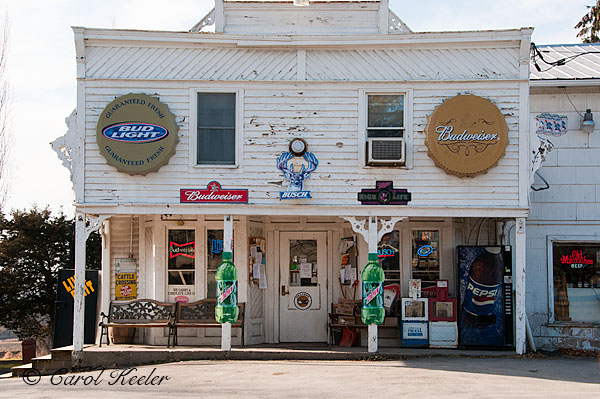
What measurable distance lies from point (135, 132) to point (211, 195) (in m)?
1.78

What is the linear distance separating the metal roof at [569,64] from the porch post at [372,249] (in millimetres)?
4811

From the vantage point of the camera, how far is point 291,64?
13727mm

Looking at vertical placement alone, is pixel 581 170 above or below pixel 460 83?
below

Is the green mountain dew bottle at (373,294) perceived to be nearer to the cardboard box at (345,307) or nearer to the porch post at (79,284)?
the cardboard box at (345,307)

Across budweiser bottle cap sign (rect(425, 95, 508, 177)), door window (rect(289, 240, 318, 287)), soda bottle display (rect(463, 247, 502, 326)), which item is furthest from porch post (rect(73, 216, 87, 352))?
soda bottle display (rect(463, 247, 502, 326))

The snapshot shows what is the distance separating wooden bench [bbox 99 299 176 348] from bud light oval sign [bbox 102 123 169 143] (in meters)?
3.39

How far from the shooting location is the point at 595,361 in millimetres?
13555

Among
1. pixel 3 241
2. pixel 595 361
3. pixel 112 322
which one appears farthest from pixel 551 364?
pixel 3 241

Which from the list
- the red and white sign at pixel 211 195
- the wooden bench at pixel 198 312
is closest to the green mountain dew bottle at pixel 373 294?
the red and white sign at pixel 211 195

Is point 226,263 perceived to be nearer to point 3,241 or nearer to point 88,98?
point 88,98

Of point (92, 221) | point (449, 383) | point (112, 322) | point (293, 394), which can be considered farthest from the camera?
point (112, 322)

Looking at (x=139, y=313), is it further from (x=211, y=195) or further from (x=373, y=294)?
(x=373, y=294)

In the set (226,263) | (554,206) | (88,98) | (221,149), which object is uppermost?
(88,98)

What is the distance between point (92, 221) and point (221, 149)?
106 inches
